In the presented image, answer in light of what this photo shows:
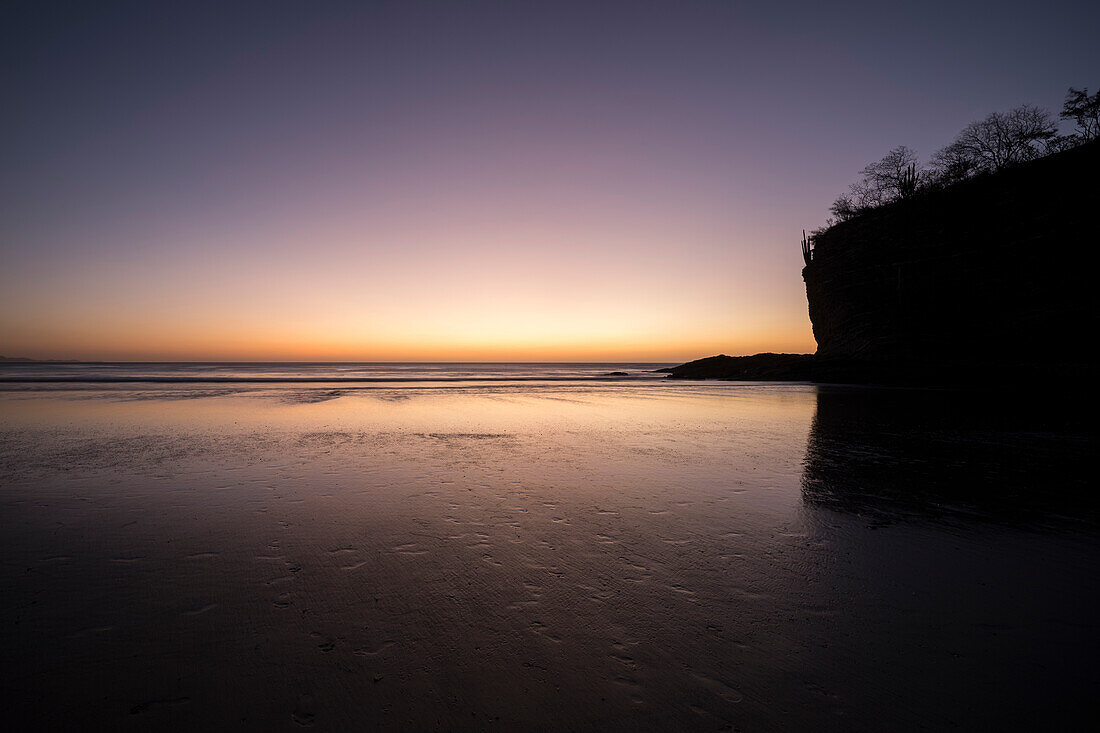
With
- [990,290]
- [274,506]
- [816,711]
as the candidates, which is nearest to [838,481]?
[816,711]

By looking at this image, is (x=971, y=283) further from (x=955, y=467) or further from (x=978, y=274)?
(x=955, y=467)

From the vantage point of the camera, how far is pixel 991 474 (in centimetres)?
783

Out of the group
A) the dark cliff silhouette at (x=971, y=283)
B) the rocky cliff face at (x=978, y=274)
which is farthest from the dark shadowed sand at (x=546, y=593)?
the rocky cliff face at (x=978, y=274)

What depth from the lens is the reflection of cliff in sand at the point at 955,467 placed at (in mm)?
6133

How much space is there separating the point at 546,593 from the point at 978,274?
1594 inches

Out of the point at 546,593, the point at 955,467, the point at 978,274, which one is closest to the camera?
the point at 546,593

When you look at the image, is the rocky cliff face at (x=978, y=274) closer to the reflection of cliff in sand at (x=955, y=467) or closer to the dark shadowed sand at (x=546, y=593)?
the reflection of cliff in sand at (x=955, y=467)

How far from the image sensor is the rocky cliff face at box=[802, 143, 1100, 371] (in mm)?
26622

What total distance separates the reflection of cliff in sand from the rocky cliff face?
16.9 m

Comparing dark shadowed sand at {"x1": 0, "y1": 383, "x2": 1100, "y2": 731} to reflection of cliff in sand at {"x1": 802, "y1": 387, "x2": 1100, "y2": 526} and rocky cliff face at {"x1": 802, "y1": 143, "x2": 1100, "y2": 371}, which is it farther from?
rocky cliff face at {"x1": 802, "y1": 143, "x2": 1100, "y2": 371}

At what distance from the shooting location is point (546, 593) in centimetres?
385

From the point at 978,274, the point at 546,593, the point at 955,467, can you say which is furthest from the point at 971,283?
the point at 546,593

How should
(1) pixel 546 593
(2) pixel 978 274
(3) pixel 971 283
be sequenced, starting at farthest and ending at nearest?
(3) pixel 971 283
(2) pixel 978 274
(1) pixel 546 593

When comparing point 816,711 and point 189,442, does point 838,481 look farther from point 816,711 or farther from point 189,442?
point 189,442
